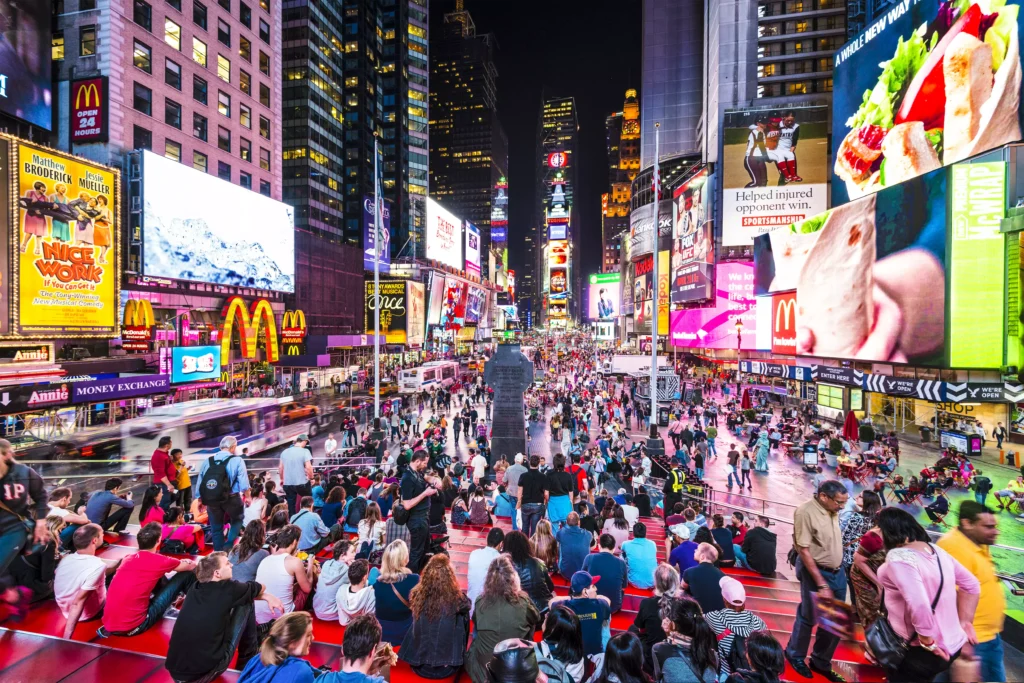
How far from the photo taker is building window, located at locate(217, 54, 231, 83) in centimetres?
3728

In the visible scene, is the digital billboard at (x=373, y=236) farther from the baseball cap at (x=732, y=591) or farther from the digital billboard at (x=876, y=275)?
the baseball cap at (x=732, y=591)

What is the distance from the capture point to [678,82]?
87875 mm

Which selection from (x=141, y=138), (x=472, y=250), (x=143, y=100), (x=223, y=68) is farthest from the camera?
(x=472, y=250)

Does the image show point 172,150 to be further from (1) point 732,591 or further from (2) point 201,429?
(1) point 732,591

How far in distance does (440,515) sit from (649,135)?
99055mm

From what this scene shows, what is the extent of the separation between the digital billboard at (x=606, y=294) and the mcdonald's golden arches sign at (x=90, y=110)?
9708cm

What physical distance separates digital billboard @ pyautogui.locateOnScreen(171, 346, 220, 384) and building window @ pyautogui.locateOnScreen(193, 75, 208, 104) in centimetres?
1907

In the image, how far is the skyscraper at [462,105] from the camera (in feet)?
588

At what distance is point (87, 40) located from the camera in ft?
94.4

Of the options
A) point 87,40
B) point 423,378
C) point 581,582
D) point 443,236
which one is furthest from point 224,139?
point 581,582

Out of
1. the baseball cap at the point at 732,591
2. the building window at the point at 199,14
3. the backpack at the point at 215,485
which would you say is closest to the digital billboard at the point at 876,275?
the baseball cap at the point at 732,591

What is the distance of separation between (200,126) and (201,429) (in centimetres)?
2734

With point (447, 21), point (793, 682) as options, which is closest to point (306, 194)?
point (793, 682)

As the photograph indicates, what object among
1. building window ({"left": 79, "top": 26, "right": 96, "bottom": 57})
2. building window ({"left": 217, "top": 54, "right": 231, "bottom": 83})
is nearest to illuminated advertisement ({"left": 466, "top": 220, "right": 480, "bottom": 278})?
building window ({"left": 217, "top": 54, "right": 231, "bottom": 83})
